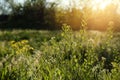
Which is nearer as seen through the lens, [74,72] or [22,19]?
[74,72]

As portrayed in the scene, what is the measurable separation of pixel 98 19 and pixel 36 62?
77.7ft

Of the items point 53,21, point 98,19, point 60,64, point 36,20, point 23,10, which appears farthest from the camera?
point 23,10

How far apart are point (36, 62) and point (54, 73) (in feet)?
2.34

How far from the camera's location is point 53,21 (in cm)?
3281

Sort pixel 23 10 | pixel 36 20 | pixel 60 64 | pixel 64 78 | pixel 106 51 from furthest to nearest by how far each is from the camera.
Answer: pixel 23 10 < pixel 36 20 < pixel 106 51 < pixel 60 64 < pixel 64 78

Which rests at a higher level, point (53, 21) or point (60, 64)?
point (60, 64)

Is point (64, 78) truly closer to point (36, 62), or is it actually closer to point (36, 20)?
point (36, 62)

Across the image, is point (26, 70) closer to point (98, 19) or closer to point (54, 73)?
point (54, 73)

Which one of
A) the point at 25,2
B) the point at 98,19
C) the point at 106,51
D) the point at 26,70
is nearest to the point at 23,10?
the point at 25,2

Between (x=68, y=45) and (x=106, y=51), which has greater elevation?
(x=68, y=45)

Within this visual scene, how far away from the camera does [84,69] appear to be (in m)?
4.69

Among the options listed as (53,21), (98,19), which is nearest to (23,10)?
(53,21)

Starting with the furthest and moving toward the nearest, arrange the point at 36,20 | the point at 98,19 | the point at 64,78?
the point at 36,20 < the point at 98,19 < the point at 64,78

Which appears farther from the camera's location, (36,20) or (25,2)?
(25,2)
